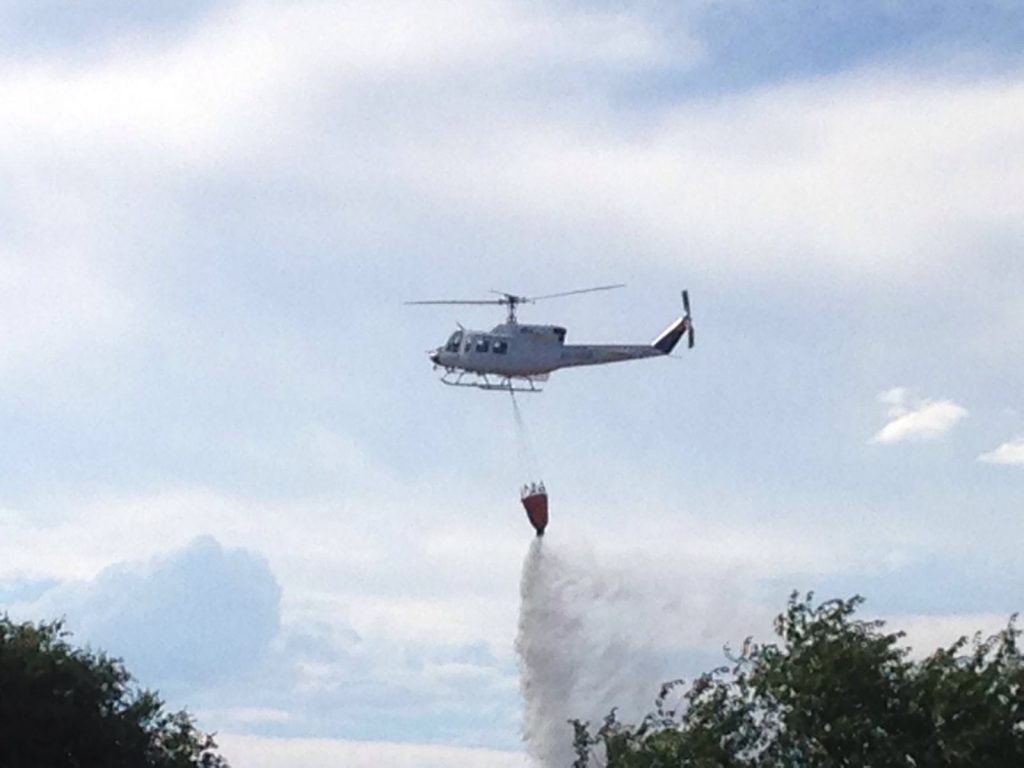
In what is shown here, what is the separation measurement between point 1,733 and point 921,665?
39.9 meters

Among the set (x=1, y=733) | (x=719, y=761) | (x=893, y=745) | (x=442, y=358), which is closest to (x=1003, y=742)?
(x=893, y=745)

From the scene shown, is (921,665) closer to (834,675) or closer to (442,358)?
(834,675)

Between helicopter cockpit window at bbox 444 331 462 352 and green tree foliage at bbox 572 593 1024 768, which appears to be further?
helicopter cockpit window at bbox 444 331 462 352

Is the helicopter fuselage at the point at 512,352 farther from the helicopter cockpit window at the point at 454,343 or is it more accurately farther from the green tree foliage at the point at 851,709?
the green tree foliage at the point at 851,709

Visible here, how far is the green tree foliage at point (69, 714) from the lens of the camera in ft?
283

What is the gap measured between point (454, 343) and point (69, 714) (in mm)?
37996

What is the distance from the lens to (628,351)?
121 meters

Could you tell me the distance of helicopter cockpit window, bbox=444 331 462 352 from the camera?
4638 inches

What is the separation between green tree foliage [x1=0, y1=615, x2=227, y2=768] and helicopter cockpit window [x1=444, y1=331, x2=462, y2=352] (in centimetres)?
3105

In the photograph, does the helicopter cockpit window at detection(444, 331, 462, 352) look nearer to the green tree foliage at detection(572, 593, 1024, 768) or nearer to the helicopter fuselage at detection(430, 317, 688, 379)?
the helicopter fuselage at detection(430, 317, 688, 379)

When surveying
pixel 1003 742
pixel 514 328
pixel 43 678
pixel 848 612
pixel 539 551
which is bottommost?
pixel 1003 742

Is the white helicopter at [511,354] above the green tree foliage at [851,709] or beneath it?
above

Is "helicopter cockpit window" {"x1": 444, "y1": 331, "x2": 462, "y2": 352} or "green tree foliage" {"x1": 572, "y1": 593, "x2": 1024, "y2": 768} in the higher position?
"helicopter cockpit window" {"x1": 444, "y1": 331, "x2": 462, "y2": 352}

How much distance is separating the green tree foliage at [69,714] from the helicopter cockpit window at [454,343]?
31047 millimetres
